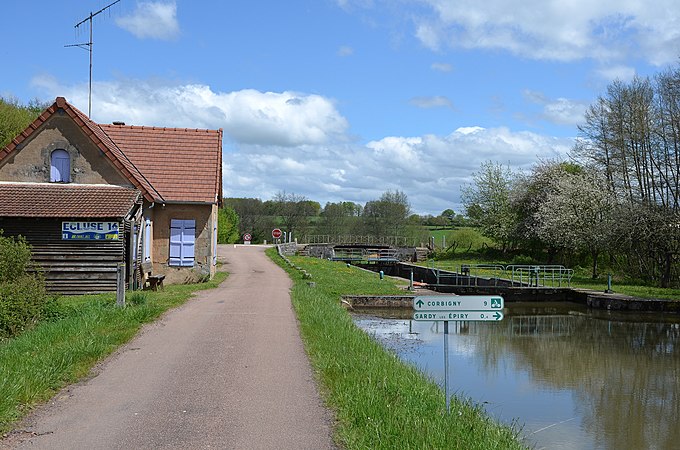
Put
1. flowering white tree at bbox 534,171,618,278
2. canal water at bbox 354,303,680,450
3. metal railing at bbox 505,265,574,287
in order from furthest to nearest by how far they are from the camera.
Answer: flowering white tree at bbox 534,171,618,278, metal railing at bbox 505,265,574,287, canal water at bbox 354,303,680,450

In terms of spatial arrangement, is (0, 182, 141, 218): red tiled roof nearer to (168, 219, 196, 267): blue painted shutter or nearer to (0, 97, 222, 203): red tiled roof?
(0, 97, 222, 203): red tiled roof

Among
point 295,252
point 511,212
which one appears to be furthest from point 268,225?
point 511,212

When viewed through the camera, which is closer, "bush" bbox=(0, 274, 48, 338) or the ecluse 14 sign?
"bush" bbox=(0, 274, 48, 338)

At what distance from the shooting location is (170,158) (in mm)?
27953

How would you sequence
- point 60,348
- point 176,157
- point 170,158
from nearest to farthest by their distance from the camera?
point 60,348, point 170,158, point 176,157

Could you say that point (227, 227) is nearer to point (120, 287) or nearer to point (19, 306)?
point (120, 287)

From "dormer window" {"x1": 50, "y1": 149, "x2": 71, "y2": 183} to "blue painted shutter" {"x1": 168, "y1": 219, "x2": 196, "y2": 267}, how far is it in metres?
4.71

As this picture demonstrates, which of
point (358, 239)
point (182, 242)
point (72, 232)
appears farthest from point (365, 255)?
point (72, 232)

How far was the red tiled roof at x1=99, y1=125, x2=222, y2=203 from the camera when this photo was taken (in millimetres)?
26109

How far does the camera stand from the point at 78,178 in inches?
874

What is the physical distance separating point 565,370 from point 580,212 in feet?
Answer: 93.0

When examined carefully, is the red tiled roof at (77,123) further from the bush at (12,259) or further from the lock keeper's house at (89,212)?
the bush at (12,259)

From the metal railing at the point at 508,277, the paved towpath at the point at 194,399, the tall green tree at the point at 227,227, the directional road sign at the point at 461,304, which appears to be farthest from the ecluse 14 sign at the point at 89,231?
the tall green tree at the point at 227,227

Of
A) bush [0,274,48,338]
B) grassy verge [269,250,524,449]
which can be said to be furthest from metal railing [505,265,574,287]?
bush [0,274,48,338]
